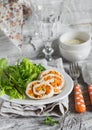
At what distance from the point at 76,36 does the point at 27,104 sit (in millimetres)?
413

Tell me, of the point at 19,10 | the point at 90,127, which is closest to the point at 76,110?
the point at 90,127

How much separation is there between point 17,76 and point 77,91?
189 millimetres

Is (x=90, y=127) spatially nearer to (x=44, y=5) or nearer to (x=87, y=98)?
(x=87, y=98)

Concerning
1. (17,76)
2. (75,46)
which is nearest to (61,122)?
(17,76)

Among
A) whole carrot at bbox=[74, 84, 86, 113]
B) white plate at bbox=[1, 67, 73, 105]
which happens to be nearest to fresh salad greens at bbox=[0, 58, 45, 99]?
white plate at bbox=[1, 67, 73, 105]

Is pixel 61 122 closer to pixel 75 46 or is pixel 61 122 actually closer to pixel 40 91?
pixel 40 91

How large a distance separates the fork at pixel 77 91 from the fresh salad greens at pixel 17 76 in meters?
0.10

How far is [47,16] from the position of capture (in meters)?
1.26

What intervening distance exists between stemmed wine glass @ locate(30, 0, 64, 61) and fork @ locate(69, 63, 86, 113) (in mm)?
140

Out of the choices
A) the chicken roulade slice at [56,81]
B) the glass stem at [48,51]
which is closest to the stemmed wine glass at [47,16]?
the glass stem at [48,51]

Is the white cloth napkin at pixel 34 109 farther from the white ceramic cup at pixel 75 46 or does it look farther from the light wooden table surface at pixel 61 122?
the white ceramic cup at pixel 75 46

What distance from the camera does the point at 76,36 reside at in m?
1.32

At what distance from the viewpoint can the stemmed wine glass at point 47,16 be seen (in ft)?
4.14

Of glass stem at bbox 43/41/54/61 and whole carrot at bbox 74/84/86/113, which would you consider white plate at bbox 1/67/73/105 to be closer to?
whole carrot at bbox 74/84/86/113
